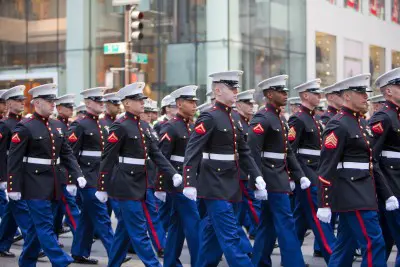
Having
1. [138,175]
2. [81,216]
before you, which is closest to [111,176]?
[138,175]

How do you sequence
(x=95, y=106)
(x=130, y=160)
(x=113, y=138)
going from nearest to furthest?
(x=113, y=138) → (x=130, y=160) → (x=95, y=106)

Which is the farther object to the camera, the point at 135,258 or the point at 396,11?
the point at 396,11

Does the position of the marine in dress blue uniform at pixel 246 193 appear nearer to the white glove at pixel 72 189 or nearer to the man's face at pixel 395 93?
the white glove at pixel 72 189

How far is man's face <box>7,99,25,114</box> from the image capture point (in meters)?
11.8

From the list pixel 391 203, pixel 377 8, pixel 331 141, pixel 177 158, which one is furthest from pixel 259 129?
pixel 377 8

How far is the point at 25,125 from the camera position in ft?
32.3

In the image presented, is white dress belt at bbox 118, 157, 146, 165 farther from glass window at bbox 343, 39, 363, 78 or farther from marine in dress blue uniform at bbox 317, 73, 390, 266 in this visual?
glass window at bbox 343, 39, 363, 78

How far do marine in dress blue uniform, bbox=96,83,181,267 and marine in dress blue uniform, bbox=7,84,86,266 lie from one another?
615 millimetres

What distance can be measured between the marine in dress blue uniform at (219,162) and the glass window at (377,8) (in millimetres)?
27234

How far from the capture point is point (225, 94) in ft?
30.2

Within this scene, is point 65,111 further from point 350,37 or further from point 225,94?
point 350,37

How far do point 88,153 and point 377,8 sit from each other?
26036 millimetres

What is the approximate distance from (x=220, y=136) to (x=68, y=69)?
22640 millimetres

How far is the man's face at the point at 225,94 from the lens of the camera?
30.2 feet
